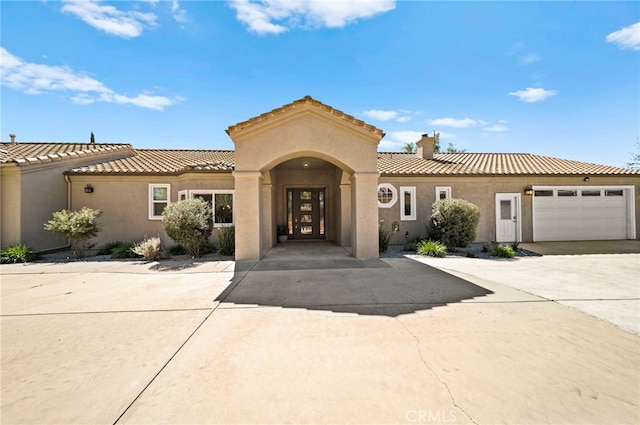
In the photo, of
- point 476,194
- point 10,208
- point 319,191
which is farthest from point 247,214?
point 476,194

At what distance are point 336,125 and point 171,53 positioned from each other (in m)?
7.75

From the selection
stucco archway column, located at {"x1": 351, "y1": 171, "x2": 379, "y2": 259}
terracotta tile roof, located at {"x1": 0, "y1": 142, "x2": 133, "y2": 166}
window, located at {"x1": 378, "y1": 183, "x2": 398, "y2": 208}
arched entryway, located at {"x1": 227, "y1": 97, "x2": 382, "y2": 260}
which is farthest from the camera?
window, located at {"x1": 378, "y1": 183, "x2": 398, "y2": 208}

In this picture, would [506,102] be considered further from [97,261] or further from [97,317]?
[97,261]

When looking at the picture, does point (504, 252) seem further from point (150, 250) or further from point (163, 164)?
point (163, 164)

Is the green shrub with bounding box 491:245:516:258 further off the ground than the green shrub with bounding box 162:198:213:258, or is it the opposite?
the green shrub with bounding box 162:198:213:258

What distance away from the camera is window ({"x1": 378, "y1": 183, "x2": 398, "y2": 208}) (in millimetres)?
12758

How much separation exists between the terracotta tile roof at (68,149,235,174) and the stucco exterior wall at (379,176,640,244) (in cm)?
844

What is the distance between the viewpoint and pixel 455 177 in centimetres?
1292

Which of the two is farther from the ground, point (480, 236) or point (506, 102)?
point (506, 102)

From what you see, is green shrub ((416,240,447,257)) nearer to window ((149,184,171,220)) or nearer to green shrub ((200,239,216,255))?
green shrub ((200,239,216,255))

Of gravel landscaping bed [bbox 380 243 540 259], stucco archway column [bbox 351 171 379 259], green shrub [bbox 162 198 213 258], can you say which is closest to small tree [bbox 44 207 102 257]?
green shrub [bbox 162 198 213 258]

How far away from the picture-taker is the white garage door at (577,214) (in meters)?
13.2

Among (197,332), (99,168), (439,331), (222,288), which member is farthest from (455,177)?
(99,168)

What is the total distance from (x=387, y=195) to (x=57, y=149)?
59.2ft
